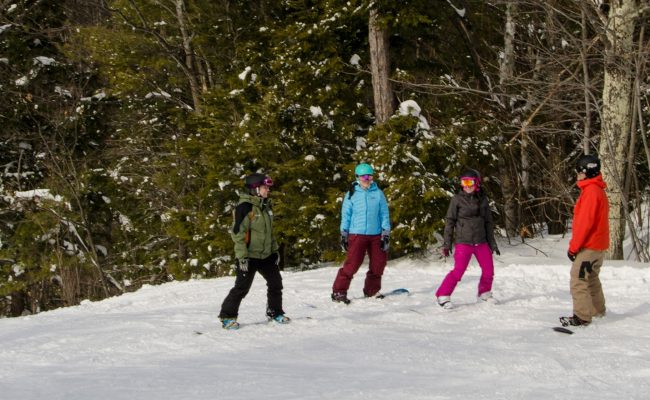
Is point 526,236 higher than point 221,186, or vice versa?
point 221,186

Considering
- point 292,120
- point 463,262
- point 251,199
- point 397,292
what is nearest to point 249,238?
point 251,199

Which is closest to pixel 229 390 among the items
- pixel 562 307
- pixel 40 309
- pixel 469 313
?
pixel 469 313

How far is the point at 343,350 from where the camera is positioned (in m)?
6.24

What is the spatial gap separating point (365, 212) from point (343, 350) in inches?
109

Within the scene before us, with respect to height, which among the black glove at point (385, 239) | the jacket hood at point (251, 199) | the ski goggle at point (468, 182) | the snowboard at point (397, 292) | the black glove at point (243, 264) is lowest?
the snowboard at point (397, 292)

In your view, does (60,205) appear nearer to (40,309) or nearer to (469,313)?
(40,309)

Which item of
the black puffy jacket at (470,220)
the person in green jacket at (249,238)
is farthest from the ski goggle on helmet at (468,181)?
the person in green jacket at (249,238)

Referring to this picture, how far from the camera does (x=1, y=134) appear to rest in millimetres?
20578

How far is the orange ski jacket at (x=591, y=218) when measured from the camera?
700 centimetres

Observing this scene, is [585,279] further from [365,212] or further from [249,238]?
[249,238]

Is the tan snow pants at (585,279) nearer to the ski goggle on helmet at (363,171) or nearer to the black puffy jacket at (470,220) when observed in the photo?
the black puffy jacket at (470,220)

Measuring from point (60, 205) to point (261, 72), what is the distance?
7647 millimetres

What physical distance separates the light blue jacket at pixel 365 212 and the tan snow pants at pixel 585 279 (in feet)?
8.05

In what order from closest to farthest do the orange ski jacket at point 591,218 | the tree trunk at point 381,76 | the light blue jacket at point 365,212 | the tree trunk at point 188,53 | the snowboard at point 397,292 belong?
1. the orange ski jacket at point 591,218
2. the light blue jacket at point 365,212
3. the snowboard at point 397,292
4. the tree trunk at point 381,76
5. the tree trunk at point 188,53
